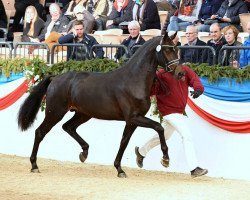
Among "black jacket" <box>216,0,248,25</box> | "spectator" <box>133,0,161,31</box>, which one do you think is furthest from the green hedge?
"black jacket" <box>216,0,248,25</box>

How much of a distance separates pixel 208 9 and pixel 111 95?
5580 millimetres

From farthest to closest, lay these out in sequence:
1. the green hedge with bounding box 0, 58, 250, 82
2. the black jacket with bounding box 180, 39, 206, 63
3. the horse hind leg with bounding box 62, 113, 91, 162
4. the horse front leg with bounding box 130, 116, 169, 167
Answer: the black jacket with bounding box 180, 39, 206, 63 < the horse hind leg with bounding box 62, 113, 91, 162 < the green hedge with bounding box 0, 58, 250, 82 < the horse front leg with bounding box 130, 116, 169, 167

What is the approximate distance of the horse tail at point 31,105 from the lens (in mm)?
14641

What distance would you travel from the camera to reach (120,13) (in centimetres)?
1991

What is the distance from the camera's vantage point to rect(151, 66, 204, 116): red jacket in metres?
13.3

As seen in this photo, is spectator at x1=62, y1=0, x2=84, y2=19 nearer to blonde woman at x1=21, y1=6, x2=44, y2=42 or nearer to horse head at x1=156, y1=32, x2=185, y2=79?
blonde woman at x1=21, y1=6, x2=44, y2=42

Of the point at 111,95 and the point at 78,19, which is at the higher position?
the point at 78,19

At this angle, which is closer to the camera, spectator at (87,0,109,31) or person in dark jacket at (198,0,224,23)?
person in dark jacket at (198,0,224,23)

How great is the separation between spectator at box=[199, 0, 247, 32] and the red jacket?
14.9 ft

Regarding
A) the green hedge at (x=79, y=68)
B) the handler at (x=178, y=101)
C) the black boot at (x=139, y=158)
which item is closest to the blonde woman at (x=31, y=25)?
the green hedge at (x=79, y=68)

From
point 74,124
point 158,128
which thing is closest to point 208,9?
point 74,124

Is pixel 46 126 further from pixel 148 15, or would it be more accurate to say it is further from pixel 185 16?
pixel 185 16

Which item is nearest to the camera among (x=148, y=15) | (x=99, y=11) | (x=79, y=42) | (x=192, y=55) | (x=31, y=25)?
(x=192, y=55)

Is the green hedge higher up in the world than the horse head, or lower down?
lower down
